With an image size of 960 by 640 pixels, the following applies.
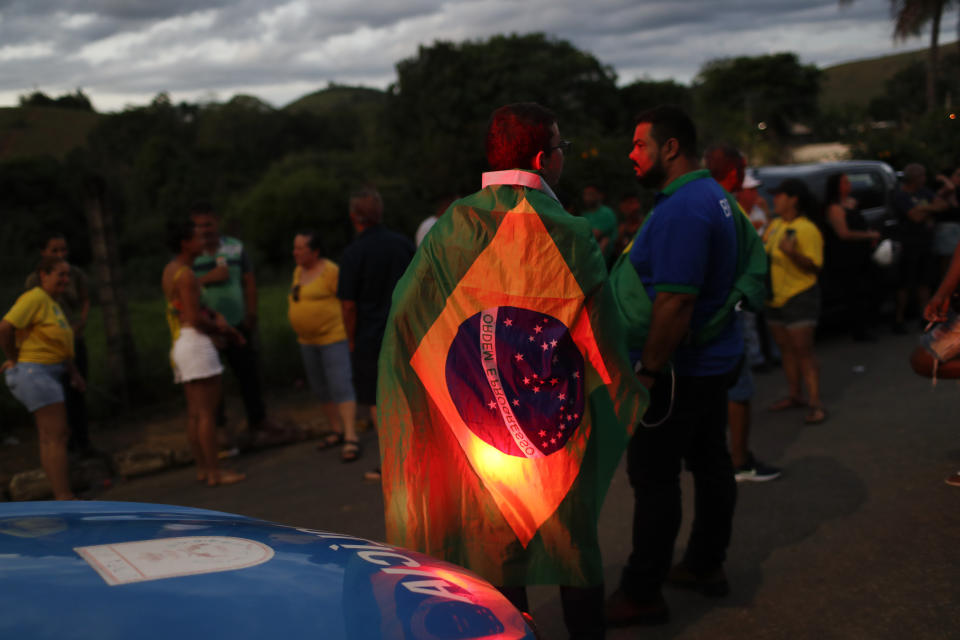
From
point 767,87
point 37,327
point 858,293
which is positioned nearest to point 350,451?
point 37,327

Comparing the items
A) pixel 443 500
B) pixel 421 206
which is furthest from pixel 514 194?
pixel 421 206

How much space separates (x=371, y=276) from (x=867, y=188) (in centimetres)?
696

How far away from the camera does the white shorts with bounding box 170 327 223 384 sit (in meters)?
5.73

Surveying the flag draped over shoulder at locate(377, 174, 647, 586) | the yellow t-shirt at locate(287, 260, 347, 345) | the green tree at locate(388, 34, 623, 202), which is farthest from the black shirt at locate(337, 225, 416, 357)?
the green tree at locate(388, 34, 623, 202)

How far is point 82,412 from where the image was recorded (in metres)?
6.49

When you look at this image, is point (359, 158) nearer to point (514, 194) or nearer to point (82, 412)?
point (82, 412)

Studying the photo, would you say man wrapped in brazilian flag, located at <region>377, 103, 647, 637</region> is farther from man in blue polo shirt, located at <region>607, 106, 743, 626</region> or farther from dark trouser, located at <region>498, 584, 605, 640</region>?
man in blue polo shirt, located at <region>607, 106, 743, 626</region>

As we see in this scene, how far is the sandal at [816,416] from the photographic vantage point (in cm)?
636

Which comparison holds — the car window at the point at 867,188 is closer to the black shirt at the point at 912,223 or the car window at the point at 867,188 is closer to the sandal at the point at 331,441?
the black shirt at the point at 912,223

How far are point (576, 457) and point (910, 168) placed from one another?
8.68 m

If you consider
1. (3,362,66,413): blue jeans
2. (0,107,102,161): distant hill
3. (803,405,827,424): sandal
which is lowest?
(803,405,827,424): sandal

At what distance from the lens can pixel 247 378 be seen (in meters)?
7.07

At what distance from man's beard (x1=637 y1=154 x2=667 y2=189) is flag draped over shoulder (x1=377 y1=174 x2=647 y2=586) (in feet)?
2.85

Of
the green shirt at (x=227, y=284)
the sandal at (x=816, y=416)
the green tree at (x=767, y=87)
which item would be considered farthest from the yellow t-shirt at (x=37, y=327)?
the green tree at (x=767, y=87)
